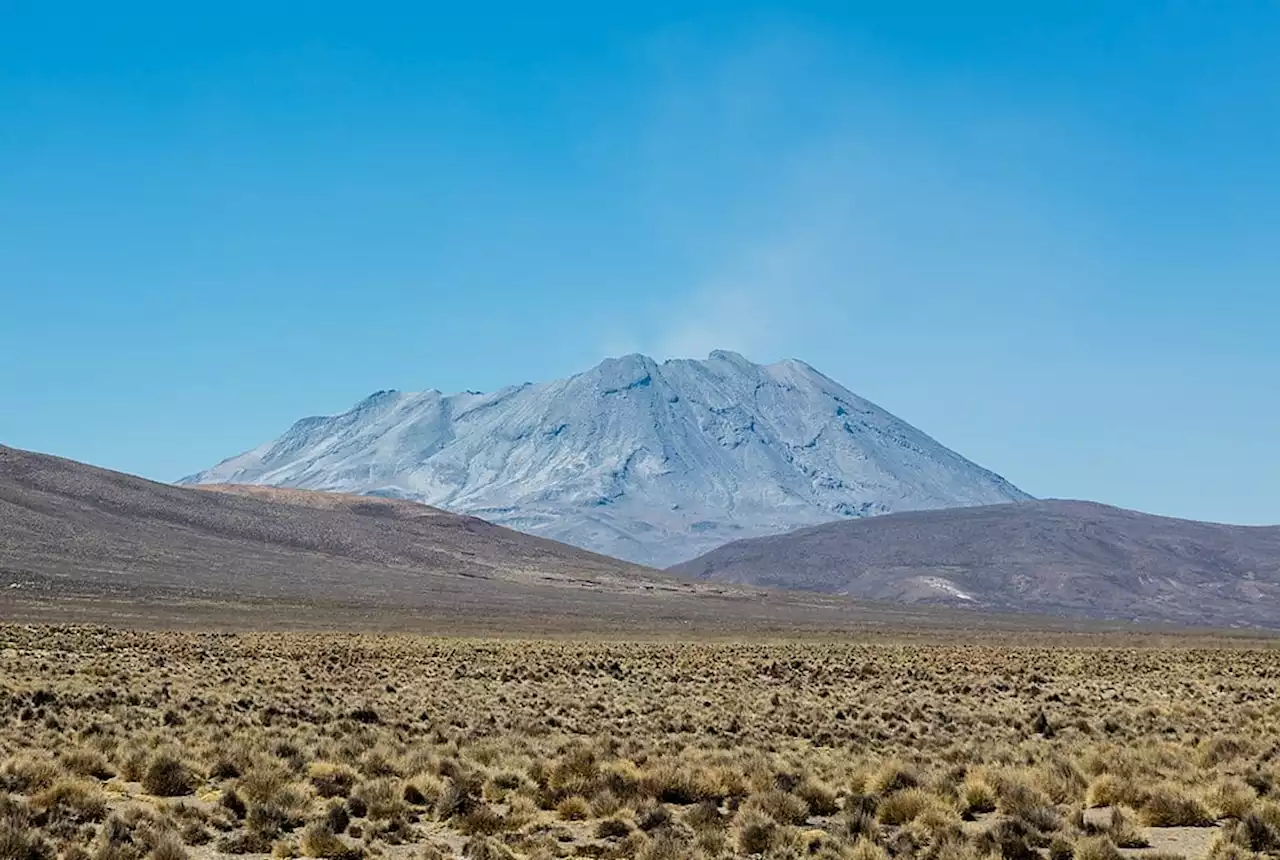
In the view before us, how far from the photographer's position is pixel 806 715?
26922 millimetres

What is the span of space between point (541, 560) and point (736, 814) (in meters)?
134

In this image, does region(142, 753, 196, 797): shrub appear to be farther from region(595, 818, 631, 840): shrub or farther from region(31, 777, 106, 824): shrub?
region(595, 818, 631, 840): shrub

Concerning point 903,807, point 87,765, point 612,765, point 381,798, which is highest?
point 903,807

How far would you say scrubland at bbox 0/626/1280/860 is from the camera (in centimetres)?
1219

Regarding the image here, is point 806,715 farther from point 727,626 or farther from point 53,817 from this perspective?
point 727,626

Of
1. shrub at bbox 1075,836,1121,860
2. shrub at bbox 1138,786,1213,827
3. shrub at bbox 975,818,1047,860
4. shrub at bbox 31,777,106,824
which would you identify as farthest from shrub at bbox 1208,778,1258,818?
shrub at bbox 31,777,106,824

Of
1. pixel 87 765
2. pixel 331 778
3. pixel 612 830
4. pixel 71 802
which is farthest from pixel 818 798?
pixel 87 765

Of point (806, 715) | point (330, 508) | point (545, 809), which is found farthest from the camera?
point (330, 508)

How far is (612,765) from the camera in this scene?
16891 mm

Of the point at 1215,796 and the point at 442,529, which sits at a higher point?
the point at 442,529

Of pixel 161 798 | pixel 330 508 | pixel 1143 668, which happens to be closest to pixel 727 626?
pixel 1143 668

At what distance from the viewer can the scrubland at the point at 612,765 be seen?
12.2 m

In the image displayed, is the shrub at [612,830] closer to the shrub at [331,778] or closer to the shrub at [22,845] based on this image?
the shrub at [331,778]

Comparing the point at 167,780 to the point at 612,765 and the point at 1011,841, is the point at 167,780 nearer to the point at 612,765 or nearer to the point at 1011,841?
the point at 612,765
